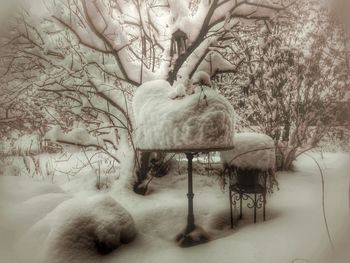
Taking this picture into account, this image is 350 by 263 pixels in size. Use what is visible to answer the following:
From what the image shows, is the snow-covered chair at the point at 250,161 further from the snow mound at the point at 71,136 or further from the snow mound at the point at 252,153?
the snow mound at the point at 71,136

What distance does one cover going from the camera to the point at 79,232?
113 inches

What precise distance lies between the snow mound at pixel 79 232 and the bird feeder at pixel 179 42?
6.67 ft

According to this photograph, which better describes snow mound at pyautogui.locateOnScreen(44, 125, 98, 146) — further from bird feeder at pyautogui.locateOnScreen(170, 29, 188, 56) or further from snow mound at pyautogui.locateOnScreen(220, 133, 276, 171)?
snow mound at pyautogui.locateOnScreen(220, 133, 276, 171)

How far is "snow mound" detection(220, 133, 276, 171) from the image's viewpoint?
3.29 metres

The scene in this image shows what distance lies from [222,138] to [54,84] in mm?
3015

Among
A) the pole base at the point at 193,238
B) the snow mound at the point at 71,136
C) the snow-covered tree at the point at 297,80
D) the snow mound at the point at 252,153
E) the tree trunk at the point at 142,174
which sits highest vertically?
A: the snow-covered tree at the point at 297,80

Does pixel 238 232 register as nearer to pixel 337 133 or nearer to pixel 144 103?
pixel 144 103

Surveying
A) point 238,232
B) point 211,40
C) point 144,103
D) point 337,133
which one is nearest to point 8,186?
point 144,103

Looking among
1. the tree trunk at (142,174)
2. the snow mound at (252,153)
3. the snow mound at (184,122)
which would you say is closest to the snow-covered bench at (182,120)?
the snow mound at (184,122)

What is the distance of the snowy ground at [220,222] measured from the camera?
2.96 meters

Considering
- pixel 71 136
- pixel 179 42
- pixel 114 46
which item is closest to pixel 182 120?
pixel 179 42

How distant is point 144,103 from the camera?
2.90m

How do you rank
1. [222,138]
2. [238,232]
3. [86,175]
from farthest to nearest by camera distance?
[86,175] → [238,232] → [222,138]

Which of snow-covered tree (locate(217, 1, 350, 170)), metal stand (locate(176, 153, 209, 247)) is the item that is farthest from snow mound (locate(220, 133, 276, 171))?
snow-covered tree (locate(217, 1, 350, 170))
